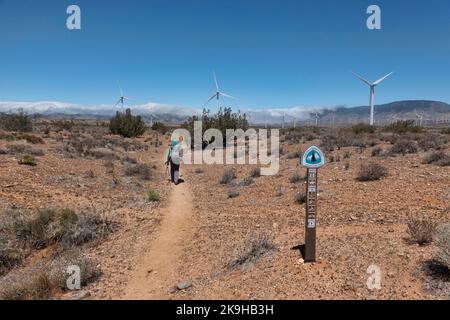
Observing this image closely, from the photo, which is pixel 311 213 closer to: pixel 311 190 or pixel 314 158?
pixel 311 190

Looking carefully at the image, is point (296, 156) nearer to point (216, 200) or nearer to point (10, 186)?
point (216, 200)

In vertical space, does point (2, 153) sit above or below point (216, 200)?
above

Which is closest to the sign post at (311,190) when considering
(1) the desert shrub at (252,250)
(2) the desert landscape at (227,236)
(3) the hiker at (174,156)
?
(2) the desert landscape at (227,236)

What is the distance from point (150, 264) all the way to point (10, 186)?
7.18 meters

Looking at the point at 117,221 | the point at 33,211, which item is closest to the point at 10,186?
the point at 33,211

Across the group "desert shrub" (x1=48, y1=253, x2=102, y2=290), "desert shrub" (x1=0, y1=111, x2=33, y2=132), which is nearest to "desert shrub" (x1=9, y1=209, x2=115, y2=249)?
"desert shrub" (x1=48, y1=253, x2=102, y2=290)

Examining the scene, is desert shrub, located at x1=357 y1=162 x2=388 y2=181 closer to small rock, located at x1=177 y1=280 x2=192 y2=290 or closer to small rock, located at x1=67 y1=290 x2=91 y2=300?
small rock, located at x1=177 y1=280 x2=192 y2=290

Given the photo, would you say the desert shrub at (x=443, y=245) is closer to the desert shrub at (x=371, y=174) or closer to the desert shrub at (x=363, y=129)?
the desert shrub at (x=371, y=174)

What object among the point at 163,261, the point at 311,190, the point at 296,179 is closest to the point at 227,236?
the point at 163,261

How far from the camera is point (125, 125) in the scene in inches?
1535

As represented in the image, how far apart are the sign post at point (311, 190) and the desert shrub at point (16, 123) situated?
35.3 m

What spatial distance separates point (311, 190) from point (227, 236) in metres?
2.69

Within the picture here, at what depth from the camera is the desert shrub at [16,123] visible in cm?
3459
